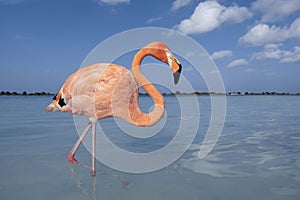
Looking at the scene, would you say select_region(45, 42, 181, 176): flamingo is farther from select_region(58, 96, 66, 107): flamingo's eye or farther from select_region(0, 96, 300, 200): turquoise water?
select_region(0, 96, 300, 200): turquoise water

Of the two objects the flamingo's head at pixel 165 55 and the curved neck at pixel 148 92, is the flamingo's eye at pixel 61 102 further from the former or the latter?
the flamingo's head at pixel 165 55

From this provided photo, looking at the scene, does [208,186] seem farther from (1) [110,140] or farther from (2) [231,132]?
(2) [231,132]

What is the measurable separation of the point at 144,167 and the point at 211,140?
2.98 meters

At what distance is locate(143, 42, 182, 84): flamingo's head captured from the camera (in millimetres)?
4512

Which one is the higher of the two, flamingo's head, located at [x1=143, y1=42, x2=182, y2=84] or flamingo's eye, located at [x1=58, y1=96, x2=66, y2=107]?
flamingo's head, located at [x1=143, y1=42, x2=182, y2=84]

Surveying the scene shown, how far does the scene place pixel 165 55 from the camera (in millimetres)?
4770

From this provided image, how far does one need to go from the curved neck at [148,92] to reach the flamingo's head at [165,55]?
0.33ft

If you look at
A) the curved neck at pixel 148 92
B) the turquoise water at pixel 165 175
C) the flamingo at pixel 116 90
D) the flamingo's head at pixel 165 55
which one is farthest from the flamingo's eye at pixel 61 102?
the flamingo's head at pixel 165 55

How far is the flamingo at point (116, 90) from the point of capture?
15.4 feet

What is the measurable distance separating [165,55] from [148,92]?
28.3 inches

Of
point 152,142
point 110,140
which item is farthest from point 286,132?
point 110,140

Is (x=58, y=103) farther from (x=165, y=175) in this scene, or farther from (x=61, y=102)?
(x=165, y=175)

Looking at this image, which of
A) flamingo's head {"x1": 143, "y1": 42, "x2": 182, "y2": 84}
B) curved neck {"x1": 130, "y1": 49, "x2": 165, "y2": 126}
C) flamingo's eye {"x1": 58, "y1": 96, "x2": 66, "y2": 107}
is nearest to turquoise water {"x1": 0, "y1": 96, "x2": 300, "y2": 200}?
curved neck {"x1": 130, "y1": 49, "x2": 165, "y2": 126}

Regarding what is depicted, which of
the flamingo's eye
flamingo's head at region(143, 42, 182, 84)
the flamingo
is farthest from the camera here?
the flamingo's eye
